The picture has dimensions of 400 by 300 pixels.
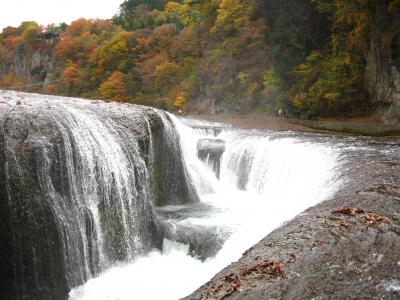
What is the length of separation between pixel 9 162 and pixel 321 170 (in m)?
7.03

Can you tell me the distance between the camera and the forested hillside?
1942 cm

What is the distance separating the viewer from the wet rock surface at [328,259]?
4.16m

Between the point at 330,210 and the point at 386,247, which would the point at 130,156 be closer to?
the point at 330,210

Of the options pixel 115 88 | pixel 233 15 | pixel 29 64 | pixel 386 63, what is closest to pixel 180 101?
pixel 115 88

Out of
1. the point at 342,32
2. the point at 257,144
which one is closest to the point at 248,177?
the point at 257,144

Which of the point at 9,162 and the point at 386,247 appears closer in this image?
the point at 386,247

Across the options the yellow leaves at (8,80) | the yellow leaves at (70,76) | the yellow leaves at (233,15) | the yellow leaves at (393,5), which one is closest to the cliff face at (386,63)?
the yellow leaves at (393,5)

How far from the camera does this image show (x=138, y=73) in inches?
1731

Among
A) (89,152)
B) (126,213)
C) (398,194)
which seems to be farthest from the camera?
(126,213)

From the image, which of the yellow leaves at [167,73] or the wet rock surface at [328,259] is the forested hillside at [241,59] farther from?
the wet rock surface at [328,259]

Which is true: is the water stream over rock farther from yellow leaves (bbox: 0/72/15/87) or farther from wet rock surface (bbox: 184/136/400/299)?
yellow leaves (bbox: 0/72/15/87)

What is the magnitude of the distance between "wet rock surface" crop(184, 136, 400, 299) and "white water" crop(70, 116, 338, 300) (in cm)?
166

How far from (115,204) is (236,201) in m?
4.49

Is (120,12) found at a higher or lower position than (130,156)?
higher
